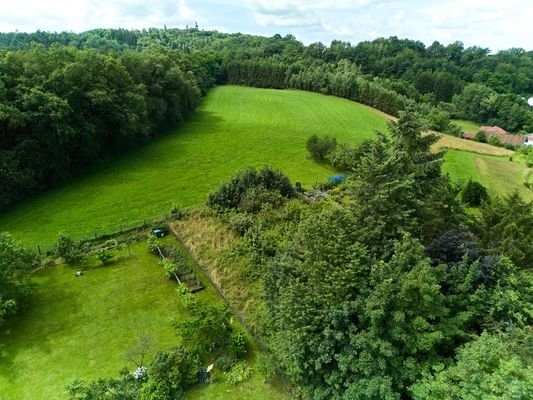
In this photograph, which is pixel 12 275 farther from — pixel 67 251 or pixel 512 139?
pixel 512 139

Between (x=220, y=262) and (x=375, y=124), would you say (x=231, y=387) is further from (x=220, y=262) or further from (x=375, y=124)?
(x=375, y=124)

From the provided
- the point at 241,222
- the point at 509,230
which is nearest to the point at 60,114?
the point at 241,222

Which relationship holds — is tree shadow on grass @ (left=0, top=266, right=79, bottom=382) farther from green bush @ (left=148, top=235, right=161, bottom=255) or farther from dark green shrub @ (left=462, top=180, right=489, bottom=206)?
dark green shrub @ (left=462, top=180, right=489, bottom=206)

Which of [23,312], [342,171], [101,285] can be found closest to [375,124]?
[342,171]

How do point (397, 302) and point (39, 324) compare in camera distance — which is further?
point (39, 324)

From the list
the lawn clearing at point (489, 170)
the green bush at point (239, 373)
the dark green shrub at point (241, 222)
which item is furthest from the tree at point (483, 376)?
the lawn clearing at point (489, 170)

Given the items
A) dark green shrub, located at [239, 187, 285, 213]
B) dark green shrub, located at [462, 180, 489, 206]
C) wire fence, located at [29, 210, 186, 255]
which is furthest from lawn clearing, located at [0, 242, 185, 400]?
dark green shrub, located at [462, 180, 489, 206]
